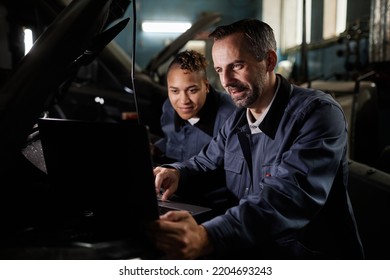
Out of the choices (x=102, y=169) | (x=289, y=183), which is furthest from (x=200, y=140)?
(x=102, y=169)

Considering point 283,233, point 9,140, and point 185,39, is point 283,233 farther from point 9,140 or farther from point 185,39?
point 185,39

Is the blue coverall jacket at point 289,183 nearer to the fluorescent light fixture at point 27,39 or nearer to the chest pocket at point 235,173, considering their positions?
the chest pocket at point 235,173

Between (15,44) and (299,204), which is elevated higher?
(15,44)

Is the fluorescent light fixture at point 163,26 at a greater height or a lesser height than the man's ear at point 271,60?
greater

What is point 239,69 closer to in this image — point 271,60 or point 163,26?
point 271,60

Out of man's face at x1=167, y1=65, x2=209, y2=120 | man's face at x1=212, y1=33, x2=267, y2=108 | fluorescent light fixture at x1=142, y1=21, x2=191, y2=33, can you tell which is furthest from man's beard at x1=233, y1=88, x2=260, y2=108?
fluorescent light fixture at x1=142, y1=21, x2=191, y2=33

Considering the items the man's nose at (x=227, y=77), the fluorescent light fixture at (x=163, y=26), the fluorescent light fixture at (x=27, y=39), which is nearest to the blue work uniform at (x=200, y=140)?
the man's nose at (x=227, y=77)

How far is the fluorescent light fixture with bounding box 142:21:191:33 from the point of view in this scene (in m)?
10.9

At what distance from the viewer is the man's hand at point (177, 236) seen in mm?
1021

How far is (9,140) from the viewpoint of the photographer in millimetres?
890

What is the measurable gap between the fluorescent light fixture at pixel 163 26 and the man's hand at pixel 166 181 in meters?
9.52

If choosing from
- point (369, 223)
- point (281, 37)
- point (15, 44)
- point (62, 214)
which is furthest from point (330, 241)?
point (281, 37)

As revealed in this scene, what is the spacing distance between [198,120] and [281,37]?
309 inches

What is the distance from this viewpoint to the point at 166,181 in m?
1.68
